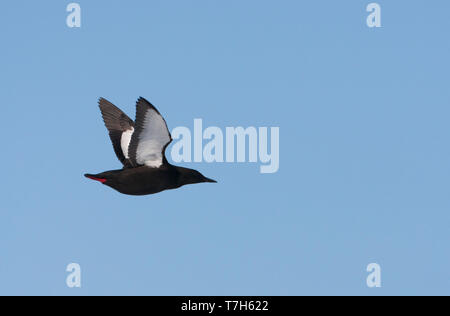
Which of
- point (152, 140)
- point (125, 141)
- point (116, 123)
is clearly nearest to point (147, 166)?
point (152, 140)

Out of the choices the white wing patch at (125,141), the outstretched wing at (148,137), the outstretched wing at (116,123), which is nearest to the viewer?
the outstretched wing at (148,137)

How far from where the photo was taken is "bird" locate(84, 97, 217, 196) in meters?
13.3

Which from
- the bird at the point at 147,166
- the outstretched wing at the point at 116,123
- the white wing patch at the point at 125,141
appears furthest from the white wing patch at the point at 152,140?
the outstretched wing at the point at 116,123

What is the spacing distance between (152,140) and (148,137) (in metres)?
0.09

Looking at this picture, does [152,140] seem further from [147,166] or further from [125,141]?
[125,141]

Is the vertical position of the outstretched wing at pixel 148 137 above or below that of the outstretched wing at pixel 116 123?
below

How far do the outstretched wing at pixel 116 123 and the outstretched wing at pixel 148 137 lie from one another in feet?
6.23

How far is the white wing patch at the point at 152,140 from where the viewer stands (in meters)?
13.2

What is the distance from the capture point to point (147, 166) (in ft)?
45.7

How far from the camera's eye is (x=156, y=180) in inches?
548

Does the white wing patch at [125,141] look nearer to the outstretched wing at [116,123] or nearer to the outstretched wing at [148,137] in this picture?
the outstretched wing at [116,123]

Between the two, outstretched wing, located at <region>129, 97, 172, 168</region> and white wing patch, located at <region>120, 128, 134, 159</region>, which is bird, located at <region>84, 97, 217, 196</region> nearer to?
outstretched wing, located at <region>129, 97, 172, 168</region>
